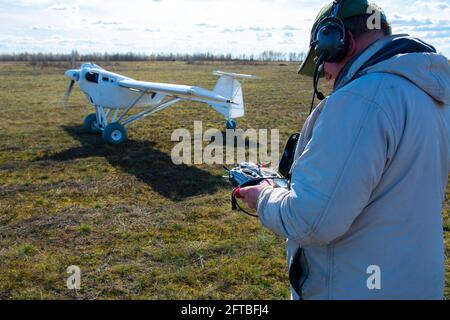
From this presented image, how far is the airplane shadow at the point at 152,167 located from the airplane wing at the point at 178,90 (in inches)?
57.7

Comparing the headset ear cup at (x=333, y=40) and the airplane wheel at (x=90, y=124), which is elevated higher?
the headset ear cup at (x=333, y=40)

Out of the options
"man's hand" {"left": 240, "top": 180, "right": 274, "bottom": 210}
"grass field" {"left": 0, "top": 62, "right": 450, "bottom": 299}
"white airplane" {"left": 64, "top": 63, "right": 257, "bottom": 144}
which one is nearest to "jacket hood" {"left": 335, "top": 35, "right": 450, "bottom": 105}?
"man's hand" {"left": 240, "top": 180, "right": 274, "bottom": 210}

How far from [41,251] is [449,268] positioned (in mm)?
4846

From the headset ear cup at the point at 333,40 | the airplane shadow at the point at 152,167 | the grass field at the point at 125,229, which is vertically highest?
the headset ear cup at the point at 333,40

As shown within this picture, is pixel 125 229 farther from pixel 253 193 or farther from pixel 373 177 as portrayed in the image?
pixel 373 177

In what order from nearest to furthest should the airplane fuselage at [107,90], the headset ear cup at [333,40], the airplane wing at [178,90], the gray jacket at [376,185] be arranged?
the gray jacket at [376,185] → the headset ear cup at [333,40] → the airplane wing at [178,90] → the airplane fuselage at [107,90]

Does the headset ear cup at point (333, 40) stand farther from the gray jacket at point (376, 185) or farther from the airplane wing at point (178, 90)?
the airplane wing at point (178, 90)

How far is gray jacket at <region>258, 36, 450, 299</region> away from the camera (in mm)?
1471

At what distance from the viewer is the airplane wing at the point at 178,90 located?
10.9 metres

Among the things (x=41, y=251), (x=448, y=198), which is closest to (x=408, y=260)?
(x=41, y=251)

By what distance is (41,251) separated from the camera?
217 inches

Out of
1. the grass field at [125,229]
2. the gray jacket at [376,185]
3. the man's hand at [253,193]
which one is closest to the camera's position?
the gray jacket at [376,185]

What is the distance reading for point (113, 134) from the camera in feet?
38.8

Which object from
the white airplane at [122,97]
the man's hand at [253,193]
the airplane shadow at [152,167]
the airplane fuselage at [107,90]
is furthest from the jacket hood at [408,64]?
the airplane fuselage at [107,90]
